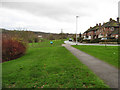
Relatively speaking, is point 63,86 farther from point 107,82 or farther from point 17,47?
point 17,47

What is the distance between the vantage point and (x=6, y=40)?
7.12 meters

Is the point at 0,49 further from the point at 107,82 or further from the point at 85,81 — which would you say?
the point at 107,82

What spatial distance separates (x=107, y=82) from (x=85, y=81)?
0.90 m

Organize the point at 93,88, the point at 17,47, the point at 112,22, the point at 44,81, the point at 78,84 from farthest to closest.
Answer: the point at 112,22, the point at 17,47, the point at 44,81, the point at 78,84, the point at 93,88

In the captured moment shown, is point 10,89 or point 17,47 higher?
point 17,47

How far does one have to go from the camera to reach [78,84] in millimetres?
2975

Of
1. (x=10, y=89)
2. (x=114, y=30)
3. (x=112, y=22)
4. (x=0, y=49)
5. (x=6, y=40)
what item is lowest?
(x=10, y=89)

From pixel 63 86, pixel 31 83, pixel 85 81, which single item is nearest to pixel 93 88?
pixel 85 81

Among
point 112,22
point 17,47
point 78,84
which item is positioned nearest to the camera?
point 78,84

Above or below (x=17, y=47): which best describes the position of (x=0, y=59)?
below

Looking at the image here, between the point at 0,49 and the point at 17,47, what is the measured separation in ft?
4.73

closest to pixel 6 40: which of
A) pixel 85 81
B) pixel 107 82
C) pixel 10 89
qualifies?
pixel 10 89

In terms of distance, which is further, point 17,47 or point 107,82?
point 17,47

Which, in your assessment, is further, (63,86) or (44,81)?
(44,81)
